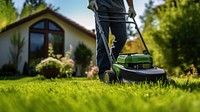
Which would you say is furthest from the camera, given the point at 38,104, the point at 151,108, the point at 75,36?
the point at 75,36

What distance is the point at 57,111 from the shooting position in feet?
5.97

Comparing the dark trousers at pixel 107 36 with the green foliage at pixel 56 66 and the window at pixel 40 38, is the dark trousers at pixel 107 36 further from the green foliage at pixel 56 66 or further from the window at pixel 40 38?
the window at pixel 40 38

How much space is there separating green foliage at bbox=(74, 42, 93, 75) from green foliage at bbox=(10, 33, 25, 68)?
2.91 m

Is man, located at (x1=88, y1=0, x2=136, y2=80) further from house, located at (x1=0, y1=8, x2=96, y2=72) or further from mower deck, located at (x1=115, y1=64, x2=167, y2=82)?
house, located at (x1=0, y1=8, x2=96, y2=72)

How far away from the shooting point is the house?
17.5 m

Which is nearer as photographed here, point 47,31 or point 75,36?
point 47,31

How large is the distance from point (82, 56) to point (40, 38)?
2.25 m

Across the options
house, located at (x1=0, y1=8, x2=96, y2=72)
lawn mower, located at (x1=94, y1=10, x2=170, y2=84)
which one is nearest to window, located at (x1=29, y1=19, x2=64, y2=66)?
house, located at (x1=0, y1=8, x2=96, y2=72)

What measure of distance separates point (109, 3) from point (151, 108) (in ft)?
11.8

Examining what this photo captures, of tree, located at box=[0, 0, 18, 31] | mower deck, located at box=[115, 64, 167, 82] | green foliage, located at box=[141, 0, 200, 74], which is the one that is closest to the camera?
mower deck, located at box=[115, 64, 167, 82]

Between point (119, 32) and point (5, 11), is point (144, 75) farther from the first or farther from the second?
point (5, 11)

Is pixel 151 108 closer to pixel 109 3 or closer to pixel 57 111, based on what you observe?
pixel 57 111

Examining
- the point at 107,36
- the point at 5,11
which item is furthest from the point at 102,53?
the point at 5,11

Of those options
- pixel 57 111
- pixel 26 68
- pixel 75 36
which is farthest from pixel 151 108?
pixel 75 36
